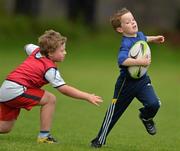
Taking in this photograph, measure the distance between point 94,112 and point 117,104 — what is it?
6.00 meters

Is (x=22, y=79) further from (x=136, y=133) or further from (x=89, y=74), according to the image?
(x=89, y=74)

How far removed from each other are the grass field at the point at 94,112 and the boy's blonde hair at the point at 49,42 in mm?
1195

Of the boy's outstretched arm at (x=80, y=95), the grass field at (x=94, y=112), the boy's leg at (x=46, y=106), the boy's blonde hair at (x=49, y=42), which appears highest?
the boy's blonde hair at (x=49, y=42)

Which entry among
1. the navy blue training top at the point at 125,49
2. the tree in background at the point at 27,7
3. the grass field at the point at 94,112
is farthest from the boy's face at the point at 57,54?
the tree in background at the point at 27,7

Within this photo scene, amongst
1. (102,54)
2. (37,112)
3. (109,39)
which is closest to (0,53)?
(102,54)

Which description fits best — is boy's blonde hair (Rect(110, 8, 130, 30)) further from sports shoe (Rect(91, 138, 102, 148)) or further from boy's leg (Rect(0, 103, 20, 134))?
boy's leg (Rect(0, 103, 20, 134))

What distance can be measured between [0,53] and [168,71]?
27.3 ft

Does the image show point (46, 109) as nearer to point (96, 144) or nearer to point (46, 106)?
point (46, 106)

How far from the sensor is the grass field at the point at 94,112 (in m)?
9.48

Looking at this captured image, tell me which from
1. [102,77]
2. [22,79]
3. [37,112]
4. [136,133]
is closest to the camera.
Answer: [22,79]

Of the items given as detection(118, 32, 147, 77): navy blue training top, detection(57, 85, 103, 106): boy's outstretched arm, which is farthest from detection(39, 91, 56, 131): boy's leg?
detection(118, 32, 147, 77): navy blue training top

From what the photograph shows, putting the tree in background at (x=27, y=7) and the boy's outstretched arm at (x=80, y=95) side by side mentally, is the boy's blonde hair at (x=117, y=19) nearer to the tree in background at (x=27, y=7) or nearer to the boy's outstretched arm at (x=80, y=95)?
the boy's outstretched arm at (x=80, y=95)

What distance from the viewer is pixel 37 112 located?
47.5 ft

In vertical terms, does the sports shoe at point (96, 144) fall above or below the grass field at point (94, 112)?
above
